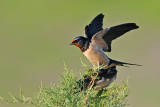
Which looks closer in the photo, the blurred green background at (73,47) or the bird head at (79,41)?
the bird head at (79,41)

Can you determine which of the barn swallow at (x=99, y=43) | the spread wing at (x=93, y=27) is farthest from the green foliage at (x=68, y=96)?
the spread wing at (x=93, y=27)

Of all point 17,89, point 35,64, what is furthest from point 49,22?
point 17,89

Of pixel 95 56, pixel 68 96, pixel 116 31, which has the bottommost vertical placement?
pixel 68 96

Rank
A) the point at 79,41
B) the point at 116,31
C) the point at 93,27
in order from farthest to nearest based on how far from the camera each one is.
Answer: the point at 93,27
the point at 116,31
the point at 79,41

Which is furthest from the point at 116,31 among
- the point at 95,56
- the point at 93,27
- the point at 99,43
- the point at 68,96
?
the point at 68,96

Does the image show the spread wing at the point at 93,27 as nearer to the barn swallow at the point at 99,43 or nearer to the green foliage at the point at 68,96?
the barn swallow at the point at 99,43

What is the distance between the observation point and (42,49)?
69.3 feet

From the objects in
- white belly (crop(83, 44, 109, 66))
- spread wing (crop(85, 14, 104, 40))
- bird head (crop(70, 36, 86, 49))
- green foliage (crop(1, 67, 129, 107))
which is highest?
spread wing (crop(85, 14, 104, 40))

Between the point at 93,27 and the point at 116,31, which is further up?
the point at 93,27

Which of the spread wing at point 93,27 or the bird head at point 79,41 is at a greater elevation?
the spread wing at point 93,27

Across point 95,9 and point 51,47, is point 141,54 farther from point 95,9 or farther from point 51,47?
point 95,9

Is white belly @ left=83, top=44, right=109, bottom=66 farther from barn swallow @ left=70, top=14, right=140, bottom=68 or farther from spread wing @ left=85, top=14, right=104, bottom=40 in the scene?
spread wing @ left=85, top=14, right=104, bottom=40

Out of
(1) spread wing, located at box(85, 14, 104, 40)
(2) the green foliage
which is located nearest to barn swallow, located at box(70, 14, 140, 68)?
(1) spread wing, located at box(85, 14, 104, 40)

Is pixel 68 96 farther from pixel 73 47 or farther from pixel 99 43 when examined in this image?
pixel 73 47
